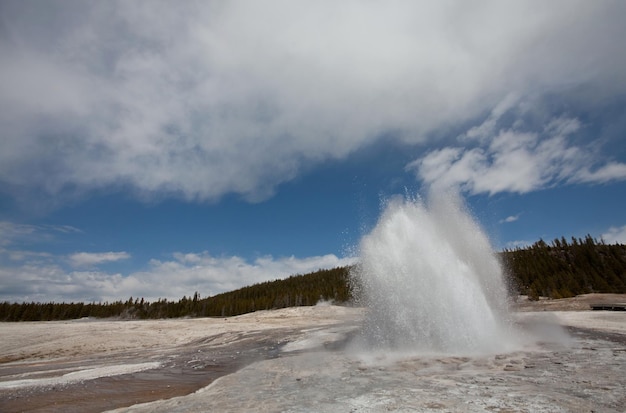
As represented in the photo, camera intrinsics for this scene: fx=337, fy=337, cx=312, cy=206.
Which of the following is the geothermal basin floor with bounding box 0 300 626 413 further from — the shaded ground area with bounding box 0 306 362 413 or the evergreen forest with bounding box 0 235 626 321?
the evergreen forest with bounding box 0 235 626 321

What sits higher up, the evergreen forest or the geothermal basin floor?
the evergreen forest

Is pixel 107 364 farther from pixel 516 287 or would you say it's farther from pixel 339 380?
pixel 516 287

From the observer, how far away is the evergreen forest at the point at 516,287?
224 feet

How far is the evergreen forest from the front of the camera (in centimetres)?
6819

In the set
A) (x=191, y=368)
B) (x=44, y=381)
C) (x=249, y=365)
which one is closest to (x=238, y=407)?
(x=249, y=365)

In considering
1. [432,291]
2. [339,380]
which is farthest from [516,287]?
[339,380]

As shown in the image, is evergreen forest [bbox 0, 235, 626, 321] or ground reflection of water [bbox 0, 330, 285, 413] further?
evergreen forest [bbox 0, 235, 626, 321]

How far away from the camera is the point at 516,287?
71.9 meters

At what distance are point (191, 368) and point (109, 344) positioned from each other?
13735 mm

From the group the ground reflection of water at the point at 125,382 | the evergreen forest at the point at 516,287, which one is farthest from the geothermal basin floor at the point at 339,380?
the evergreen forest at the point at 516,287

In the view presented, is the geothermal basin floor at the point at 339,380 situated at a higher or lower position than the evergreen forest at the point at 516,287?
lower

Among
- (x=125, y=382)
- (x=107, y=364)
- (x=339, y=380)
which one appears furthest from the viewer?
(x=107, y=364)

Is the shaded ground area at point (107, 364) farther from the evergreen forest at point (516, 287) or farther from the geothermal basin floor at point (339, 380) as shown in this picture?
the evergreen forest at point (516, 287)

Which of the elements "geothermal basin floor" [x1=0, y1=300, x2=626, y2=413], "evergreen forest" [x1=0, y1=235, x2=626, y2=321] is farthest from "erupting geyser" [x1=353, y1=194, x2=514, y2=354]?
"evergreen forest" [x1=0, y1=235, x2=626, y2=321]
